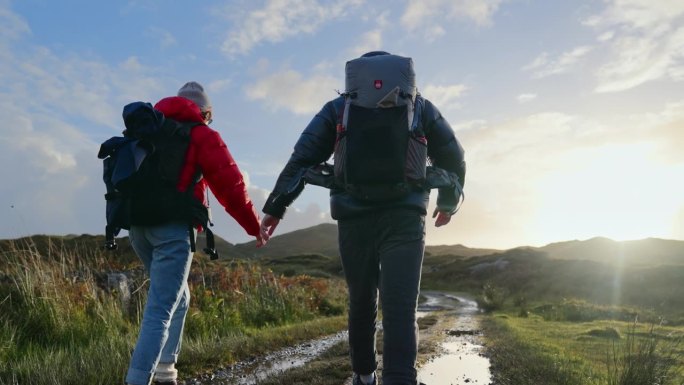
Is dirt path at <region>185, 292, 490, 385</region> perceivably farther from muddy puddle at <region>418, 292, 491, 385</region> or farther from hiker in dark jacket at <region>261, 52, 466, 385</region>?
hiker in dark jacket at <region>261, 52, 466, 385</region>

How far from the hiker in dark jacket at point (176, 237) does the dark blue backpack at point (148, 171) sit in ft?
0.27

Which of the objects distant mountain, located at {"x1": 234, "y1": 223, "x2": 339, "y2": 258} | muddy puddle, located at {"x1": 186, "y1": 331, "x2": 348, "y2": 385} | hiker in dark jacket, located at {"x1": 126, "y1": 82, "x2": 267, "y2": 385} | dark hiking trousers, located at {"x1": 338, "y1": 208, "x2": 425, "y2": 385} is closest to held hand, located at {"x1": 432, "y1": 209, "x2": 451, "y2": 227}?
dark hiking trousers, located at {"x1": 338, "y1": 208, "x2": 425, "y2": 385}

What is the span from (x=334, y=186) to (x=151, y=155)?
133 cm

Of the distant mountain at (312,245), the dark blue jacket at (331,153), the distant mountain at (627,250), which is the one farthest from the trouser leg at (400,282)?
the distant mountain at (312,245)

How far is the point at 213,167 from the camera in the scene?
3717 mm

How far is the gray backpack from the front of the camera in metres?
3.28

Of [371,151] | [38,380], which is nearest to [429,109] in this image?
[371,151]

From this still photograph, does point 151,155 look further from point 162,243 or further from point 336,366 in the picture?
point 336,366

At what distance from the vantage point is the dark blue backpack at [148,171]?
3.57 metres

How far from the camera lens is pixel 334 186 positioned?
3529 mm

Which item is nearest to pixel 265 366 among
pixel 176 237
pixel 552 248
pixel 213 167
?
pixel 176 237

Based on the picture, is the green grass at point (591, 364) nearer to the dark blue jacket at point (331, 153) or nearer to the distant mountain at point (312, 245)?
the dark blue jacket at point (331, 153)

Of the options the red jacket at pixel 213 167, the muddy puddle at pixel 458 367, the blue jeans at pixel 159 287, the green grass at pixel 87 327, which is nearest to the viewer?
the blue jeans at pixel 159 287

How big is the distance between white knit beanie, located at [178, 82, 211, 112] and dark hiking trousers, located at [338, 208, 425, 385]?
169 centimetres
